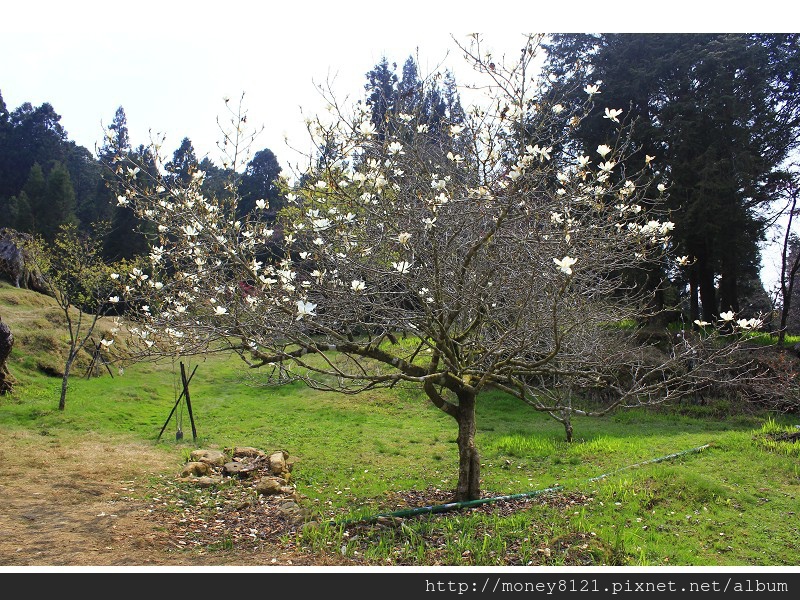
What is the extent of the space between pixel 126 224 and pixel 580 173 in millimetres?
20837

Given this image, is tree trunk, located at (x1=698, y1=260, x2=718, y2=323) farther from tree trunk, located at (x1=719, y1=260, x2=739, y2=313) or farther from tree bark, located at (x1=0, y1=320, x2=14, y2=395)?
tree bark, located at (x1=0, y1=320, x2=14, y2=395)

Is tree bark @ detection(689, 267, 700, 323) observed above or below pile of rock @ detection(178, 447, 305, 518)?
above

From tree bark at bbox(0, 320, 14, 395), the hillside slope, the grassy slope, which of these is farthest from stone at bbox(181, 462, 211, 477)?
tree bark at bbox(0, 320, 14, 395)

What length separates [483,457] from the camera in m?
7.29

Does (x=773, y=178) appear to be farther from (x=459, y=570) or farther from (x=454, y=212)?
(x=459, y=570)

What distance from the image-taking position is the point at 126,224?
20844 millimetres

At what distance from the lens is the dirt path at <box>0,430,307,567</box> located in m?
3.85

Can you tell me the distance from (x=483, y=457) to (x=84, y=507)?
4.75m

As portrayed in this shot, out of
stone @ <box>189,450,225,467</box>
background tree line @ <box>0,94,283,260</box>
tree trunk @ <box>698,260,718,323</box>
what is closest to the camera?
stone @ <box>189,450,225,467</box>

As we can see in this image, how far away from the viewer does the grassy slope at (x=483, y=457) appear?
3.95m

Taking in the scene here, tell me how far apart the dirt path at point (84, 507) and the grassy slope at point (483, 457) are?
0.53m

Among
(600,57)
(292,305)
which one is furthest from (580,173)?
(600,57)

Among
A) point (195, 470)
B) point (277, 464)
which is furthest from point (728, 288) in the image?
point (195, 470)

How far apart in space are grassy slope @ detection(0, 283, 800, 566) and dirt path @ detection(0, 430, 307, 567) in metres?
0.53
